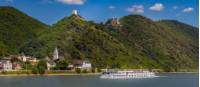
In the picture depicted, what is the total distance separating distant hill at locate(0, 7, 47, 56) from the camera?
11888 cm

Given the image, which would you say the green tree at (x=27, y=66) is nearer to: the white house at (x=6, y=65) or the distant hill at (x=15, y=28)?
the white house at (x=6, y=65)

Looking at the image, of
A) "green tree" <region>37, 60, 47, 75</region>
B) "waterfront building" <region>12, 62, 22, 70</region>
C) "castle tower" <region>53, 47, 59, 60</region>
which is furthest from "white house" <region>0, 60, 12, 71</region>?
"castle tower" <region>53, 47, 59, 60</region>

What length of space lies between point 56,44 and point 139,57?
73.0ft

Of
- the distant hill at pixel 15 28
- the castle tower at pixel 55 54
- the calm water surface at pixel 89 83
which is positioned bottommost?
the calm water surface at pixel 89 83

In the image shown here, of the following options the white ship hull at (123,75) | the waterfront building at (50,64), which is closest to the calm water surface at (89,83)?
the white ship hull at (123,75)

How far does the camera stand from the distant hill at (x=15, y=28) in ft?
390

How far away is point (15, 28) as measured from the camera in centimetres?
12975

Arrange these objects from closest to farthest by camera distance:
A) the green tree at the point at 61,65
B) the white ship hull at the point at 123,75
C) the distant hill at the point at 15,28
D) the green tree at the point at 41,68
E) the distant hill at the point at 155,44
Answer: the white ship hull at the point at 123,75 < the green tree at the point at 41,68 < the green tree at the point at 61,65 < the distant hill at the point at 15,28 < the distant hill at the point at 155,44

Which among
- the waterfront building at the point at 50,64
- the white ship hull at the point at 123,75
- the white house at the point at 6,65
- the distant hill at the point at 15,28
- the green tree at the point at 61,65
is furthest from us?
the distant hill at the point at 15,28

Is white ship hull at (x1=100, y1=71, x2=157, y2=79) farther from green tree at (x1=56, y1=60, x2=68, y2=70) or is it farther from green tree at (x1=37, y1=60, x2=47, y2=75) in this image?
green tree at (x1=56, y1=60, x2=68, y2=70)

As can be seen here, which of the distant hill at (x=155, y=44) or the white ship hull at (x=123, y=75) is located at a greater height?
the distant hill at (x=155, y=44)

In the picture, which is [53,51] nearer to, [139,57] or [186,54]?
[139,57]

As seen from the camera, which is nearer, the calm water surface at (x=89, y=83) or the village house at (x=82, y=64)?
the calm water surface at (x=89, y=83)

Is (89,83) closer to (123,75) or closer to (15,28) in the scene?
(123,75)
